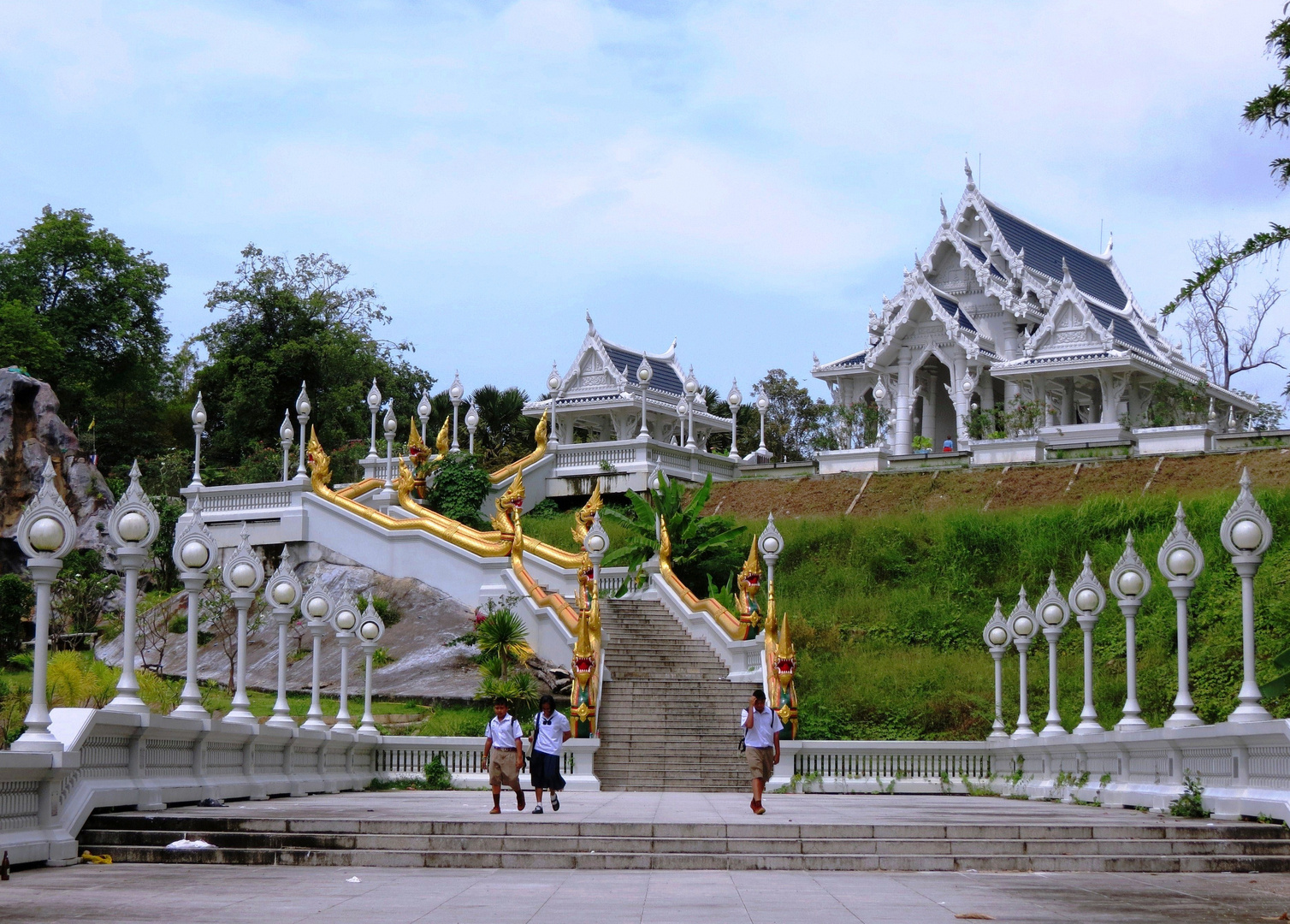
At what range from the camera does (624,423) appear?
4638 centimetres

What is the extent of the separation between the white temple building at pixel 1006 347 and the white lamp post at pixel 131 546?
26.5m

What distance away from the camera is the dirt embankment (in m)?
32.4

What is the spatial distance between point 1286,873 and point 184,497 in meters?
30.9

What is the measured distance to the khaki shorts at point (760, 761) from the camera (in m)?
16.3

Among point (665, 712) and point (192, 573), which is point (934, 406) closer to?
point (665, 712)

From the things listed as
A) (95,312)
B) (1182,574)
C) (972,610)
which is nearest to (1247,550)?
(1182,574)

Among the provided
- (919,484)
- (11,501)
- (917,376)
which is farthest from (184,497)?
(917,376)

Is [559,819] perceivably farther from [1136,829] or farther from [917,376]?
[917,376]

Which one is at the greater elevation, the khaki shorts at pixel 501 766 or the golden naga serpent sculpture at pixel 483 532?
the golden naga serpent sculpture at pixel 483 532

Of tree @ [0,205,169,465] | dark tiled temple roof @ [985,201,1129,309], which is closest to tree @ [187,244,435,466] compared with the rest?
tree @ [0,205,169,465]

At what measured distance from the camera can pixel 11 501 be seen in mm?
37469

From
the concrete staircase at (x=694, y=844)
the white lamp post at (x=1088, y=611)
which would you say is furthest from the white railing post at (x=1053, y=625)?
the concrete staircase at (x=694, y=844)

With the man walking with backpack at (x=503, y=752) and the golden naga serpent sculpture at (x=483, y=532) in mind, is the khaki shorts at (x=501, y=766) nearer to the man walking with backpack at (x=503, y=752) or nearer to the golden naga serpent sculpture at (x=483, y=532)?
the man walking with backpack at (x=503, y=752)

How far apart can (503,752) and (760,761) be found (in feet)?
8.98
